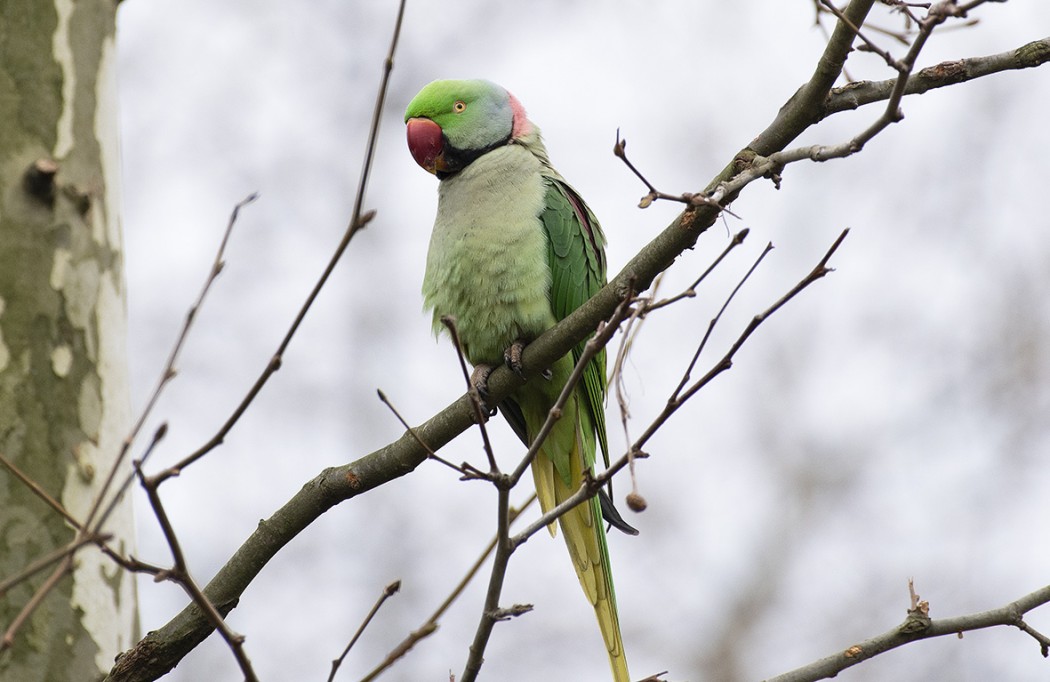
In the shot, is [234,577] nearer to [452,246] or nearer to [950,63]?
[452,246]

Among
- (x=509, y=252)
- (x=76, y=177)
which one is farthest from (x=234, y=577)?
(x=509, y=252)

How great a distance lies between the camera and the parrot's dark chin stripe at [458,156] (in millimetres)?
3754

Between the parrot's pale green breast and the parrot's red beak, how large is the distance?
251 mm

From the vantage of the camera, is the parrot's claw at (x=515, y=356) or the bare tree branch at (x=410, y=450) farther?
the parrot's claw at (x=515, y=356)

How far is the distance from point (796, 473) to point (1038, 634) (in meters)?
7.73

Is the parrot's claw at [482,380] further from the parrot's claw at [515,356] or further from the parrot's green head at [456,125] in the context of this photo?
the parrot's green head at [456,125]

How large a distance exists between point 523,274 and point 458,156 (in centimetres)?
73

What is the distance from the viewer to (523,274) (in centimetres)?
326

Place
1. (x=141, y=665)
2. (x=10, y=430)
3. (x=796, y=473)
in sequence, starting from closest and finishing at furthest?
1. (x=141, y=665)
2. (x=10, y=430)
3. (x=796, y=473)

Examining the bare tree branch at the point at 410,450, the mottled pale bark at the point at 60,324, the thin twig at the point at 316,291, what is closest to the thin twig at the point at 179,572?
the thin twig at the point at 316,291

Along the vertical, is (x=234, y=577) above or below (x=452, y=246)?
below

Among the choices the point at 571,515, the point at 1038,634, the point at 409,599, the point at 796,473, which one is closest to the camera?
the point at 1038,634

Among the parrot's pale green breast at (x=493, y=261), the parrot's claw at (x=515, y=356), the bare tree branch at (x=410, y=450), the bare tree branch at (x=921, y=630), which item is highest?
the parrot's pale green breast at (x=493, y=261)

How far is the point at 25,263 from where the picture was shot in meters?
2.43
